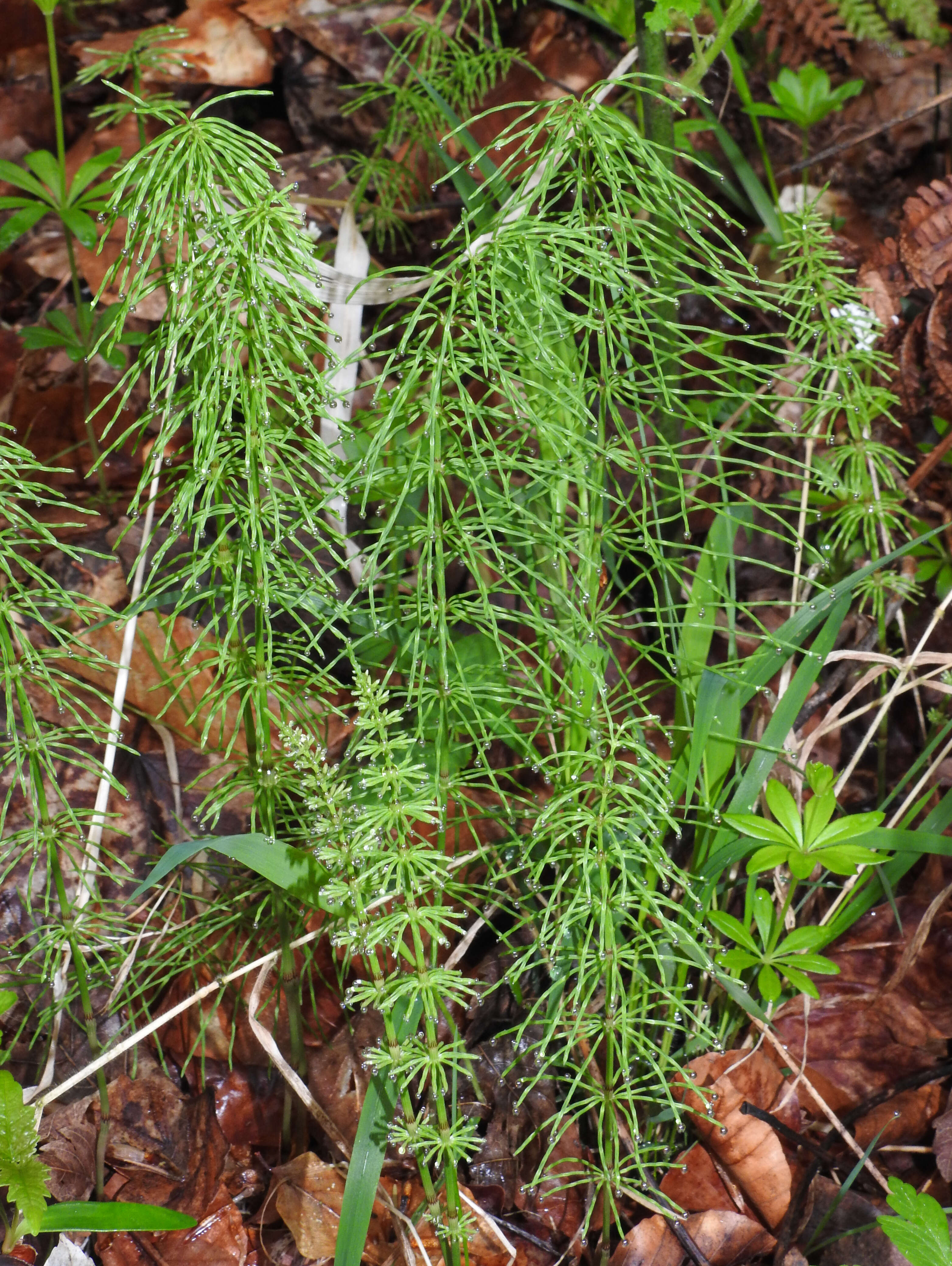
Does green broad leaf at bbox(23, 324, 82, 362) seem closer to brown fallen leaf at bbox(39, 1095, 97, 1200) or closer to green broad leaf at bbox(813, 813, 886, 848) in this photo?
brown fallen leaf at bbox(39, 1095, 97, 1200)

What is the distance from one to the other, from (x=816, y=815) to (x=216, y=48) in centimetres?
280

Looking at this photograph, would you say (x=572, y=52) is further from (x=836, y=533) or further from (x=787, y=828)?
(x=787, y=828)

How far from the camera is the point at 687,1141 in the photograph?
1688mm

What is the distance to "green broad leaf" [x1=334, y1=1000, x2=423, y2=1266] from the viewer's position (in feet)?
4.38

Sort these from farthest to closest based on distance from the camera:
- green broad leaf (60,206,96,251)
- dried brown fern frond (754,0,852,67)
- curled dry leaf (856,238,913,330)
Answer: dried brown fern frond (754,0,852,67) → green broad leaf (60,206,96,251) → curled dry leaf (856,238,913,330)

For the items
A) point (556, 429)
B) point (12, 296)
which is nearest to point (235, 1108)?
point (556, 429)

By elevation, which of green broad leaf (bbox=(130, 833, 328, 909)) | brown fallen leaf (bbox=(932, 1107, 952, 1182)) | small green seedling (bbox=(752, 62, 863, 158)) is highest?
small green seedling (bbox=(752, 62, 863, 158))

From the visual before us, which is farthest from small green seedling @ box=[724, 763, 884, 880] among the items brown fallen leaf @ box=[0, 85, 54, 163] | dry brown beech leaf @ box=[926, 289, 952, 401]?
brown fallen leaf @ box=[0, 85, 54, 163]

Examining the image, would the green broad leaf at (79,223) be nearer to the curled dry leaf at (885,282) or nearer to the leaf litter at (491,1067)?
the leaf litter at (491,1067)

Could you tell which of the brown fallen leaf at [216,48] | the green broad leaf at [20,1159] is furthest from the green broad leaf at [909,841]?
the brown fallen leaf at [216,48]

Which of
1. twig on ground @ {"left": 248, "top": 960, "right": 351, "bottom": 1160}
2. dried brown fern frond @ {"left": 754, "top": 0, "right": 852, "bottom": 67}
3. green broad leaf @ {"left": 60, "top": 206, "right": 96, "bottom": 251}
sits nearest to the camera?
twig on ground @ {"left": 248, "top": 960, "right": 351, "bottom": 1160}

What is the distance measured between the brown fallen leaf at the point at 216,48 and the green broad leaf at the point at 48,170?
0.83m

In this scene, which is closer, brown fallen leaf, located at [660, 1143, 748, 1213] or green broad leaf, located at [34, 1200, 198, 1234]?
green broad leaf, located at [34, 1200, 198, 1234]

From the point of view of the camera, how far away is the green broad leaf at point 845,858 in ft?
5.23
